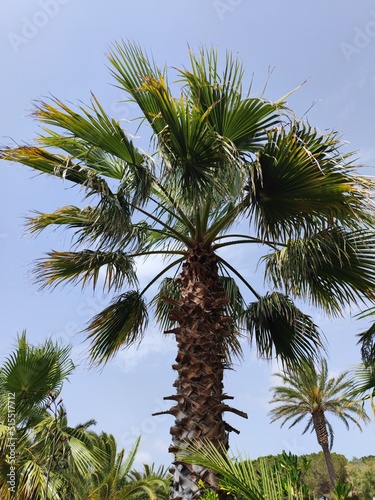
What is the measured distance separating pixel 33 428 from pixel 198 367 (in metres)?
4.02

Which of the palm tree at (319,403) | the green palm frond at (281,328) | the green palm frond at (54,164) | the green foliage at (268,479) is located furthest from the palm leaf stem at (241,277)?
the palm tree at (319,403)

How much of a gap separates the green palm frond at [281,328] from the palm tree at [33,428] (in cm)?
311

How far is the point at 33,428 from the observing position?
8.11 metres

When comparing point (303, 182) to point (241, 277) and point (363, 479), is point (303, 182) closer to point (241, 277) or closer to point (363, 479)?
point (241, 277)

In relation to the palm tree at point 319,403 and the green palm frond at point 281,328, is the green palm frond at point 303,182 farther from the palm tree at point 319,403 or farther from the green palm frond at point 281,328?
the palm tree at point 319,403

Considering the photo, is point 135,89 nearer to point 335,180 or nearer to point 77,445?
point 335,180

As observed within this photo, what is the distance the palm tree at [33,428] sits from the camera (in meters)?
7.36

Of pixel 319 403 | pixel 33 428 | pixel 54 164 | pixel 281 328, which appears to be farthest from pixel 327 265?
pixel 319 403

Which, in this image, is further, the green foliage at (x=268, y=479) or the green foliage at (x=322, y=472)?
the green foliage at (x=322, y=472)

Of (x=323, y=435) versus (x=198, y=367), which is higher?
(x=323, y=435)

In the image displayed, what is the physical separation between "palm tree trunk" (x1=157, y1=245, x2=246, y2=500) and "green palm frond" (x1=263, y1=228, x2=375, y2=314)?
94 centimetres

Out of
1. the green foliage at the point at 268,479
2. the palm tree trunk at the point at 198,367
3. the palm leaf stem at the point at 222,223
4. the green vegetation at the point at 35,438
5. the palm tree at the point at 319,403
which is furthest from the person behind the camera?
the palm tree at the point at 319,403

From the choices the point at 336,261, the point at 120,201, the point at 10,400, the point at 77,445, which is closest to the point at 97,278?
the point at 120,201

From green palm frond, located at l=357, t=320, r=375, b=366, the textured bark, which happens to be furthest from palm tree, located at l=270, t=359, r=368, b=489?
green palm frond, located at l=357, t=320, r=375, b=366
